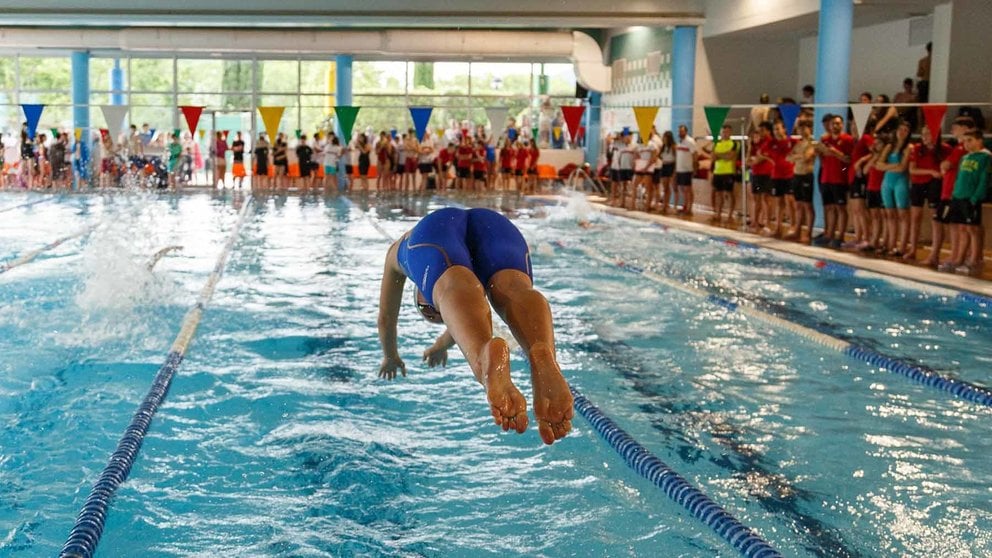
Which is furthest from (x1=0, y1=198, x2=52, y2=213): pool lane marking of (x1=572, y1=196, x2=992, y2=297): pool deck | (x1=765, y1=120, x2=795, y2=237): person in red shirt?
(x1=765, y1=120, x2=795, y2=237): person in red shirt

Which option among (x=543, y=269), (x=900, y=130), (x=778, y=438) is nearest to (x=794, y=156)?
(x=900, y=130)

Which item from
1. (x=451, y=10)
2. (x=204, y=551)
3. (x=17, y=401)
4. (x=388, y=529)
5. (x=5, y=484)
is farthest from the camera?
(x=451, y=10)

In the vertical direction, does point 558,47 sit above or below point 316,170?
above

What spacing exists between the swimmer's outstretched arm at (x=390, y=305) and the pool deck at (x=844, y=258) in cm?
567

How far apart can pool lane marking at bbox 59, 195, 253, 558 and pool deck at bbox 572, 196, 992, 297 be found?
5667mm

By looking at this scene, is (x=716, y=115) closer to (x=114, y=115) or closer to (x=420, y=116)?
(x=420, y=116)

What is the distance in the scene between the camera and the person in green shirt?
345 inches

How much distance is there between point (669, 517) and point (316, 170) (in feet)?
62.7

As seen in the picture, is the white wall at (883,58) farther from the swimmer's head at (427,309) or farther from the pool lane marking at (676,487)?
the swimmer's head at (427,309)

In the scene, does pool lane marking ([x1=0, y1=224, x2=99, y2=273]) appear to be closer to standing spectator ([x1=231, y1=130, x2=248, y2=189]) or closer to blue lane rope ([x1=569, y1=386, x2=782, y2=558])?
blue lane rope ([x1=569, y1=386, x2=782, y2=558])

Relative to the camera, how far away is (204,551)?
324 cm

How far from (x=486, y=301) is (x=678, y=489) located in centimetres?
120

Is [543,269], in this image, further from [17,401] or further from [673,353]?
[17,401]

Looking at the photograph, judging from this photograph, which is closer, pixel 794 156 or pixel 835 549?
pixel 835 549
